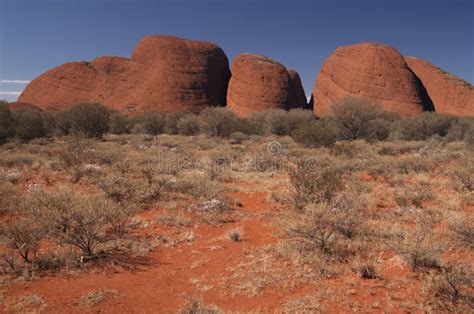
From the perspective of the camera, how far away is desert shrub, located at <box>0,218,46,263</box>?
393 centimetres

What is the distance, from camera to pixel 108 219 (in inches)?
185

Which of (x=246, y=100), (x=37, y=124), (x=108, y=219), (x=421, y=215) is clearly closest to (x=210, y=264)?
(x=108, y=219)

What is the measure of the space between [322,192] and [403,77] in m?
37.8

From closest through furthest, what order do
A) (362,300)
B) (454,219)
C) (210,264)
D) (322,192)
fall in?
(362,300)
(210,264)
(454,219)
(322,192)

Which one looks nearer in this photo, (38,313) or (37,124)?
(38,313)

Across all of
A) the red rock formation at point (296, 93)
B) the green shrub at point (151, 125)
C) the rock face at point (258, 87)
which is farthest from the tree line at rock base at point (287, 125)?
the red rock formation at point (296, 93)

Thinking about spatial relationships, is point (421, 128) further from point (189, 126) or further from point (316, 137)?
point (189, 126)

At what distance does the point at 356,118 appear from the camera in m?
20.4

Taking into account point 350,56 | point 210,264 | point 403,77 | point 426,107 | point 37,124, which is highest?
point 350,56

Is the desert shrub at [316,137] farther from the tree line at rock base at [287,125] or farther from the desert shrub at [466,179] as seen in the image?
the desert shrub at [466,179]

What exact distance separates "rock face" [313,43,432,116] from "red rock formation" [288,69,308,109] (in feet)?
10.5

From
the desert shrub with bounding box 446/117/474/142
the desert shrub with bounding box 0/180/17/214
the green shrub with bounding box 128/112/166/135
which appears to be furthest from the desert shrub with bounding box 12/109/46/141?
the desert shrub with bounding box 446/117/474/142

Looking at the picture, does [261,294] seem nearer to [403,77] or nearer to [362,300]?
[362,300]

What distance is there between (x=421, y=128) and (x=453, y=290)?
2293 centimetres
